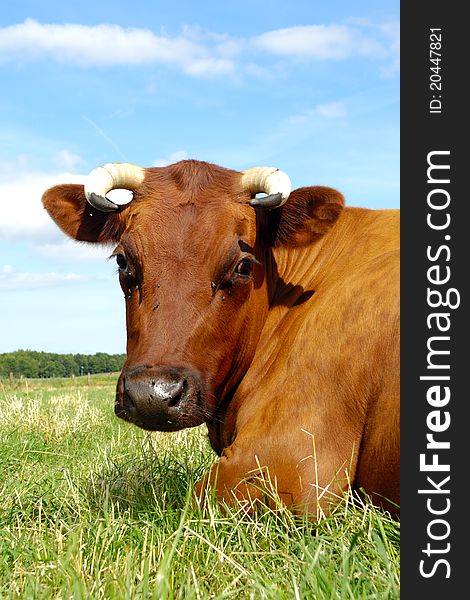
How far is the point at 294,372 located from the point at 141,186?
180 centimetres

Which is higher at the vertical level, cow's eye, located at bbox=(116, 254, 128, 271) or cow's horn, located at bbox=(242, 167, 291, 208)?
cow's horn, located at bbox=(242, 167, 291, 208)

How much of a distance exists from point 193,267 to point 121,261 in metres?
0.70

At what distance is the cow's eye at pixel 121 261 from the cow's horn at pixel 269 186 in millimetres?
959

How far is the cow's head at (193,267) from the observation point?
427 cm

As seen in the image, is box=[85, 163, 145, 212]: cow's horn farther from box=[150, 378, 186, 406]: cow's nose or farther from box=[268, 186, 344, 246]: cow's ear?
box=[150, 378, 186, 406]: cow's nose

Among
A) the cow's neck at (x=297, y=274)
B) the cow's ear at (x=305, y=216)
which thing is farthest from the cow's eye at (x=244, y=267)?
the cow's ear at (x=305, y=216)

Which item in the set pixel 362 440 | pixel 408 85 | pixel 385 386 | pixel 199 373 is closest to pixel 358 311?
pixel 385 386

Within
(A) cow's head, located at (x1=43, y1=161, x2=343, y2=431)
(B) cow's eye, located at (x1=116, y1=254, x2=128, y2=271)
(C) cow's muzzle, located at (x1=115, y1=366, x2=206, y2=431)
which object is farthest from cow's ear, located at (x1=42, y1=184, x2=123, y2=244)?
(C) cow's muzzle, located at (x1=115, y1=366, x2=206, y2=431)

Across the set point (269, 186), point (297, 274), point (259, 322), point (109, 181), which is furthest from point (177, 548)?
point (109, 181)

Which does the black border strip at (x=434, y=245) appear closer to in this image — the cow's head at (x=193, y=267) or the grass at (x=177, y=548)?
the grass at (x=177, y=548)

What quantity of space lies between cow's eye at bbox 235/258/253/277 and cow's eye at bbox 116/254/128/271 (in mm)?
787

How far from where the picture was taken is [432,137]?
363 centimetres

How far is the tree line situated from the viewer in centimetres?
12031

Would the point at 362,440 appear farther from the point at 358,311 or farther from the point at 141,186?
the point at 141,186
